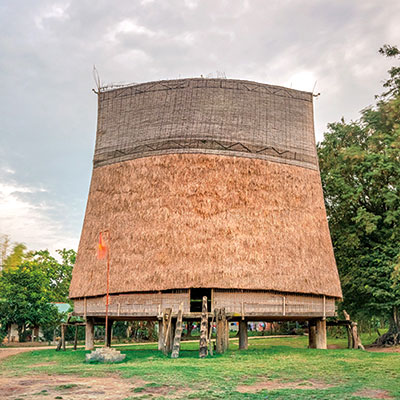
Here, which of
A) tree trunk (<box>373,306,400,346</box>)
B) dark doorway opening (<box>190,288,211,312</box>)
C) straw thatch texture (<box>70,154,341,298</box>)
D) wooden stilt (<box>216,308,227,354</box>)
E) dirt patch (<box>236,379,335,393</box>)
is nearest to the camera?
dirt patch (<box>236,379,335,393</box>)

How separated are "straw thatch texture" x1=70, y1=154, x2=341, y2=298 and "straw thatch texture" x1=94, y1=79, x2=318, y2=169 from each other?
0.55m

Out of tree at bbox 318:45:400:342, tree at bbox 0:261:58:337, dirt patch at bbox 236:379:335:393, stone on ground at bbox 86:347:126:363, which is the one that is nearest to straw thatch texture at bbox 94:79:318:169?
tree at bbox 318:45:400:342

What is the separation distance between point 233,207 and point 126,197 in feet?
14.2

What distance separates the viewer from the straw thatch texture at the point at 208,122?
20312mm

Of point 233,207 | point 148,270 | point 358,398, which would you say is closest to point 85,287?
point 148,270

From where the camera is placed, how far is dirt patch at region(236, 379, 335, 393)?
9609 millimetres

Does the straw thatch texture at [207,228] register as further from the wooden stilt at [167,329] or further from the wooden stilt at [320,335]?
the wooden stilt at [320,335]

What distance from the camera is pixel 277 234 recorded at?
63.3ft

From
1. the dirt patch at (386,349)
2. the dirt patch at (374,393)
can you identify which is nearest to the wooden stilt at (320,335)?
the dirt patch at (386,349)

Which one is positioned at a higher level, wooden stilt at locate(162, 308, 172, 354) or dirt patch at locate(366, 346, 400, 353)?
wooden stilt at locate(162, 308, 172, 354)

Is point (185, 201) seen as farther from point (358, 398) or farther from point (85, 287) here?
point (358, 398)

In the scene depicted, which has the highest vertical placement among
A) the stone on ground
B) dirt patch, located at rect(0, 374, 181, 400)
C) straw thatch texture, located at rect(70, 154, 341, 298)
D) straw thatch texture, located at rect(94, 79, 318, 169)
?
straw thatch texture, located at rect(94, 79, 318, 169)

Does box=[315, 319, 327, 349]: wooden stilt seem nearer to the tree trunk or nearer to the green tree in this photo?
the tree trunk

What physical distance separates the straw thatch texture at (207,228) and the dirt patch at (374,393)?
867cm
